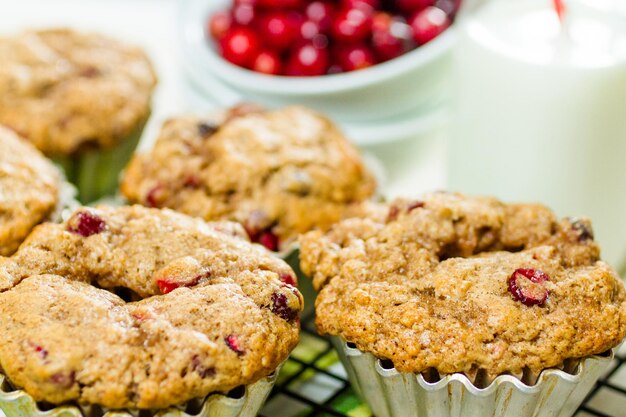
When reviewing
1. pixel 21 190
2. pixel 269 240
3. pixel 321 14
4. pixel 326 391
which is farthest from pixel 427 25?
pixel 21 190

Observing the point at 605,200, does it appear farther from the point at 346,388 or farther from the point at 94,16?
the point at 94,16

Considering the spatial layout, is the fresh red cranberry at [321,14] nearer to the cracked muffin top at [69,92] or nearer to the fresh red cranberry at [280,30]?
the fresh red cranberry at [280,30]

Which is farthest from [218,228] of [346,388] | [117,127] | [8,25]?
[8,25]

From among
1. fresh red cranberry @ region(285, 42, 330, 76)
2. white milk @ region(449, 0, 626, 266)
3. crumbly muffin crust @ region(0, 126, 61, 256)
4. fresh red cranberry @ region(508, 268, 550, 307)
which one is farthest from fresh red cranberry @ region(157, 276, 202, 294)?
fresh red cranberry @ region(285, 42, 330, 76)

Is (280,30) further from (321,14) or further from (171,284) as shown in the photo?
(171,284)

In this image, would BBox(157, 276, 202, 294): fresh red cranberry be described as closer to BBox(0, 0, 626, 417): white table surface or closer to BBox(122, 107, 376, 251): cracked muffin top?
BBox(122, 107, 376, 251): cracked muffin top

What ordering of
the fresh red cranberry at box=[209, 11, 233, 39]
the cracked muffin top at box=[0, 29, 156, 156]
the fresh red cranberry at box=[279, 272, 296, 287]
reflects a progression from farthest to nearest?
the fresh red cranberry at box=[209, 11, 233, 39] < the cracked muffin top at box=[0, 29, 156, 156] < the fresh red cranberry at box=[279, 272, 296, 287]

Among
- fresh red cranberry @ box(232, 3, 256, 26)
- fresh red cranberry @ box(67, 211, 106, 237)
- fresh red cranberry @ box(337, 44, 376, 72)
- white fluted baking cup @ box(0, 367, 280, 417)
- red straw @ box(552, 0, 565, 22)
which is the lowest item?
white fluted baking cup @ box(0, 367, 280, 417)
